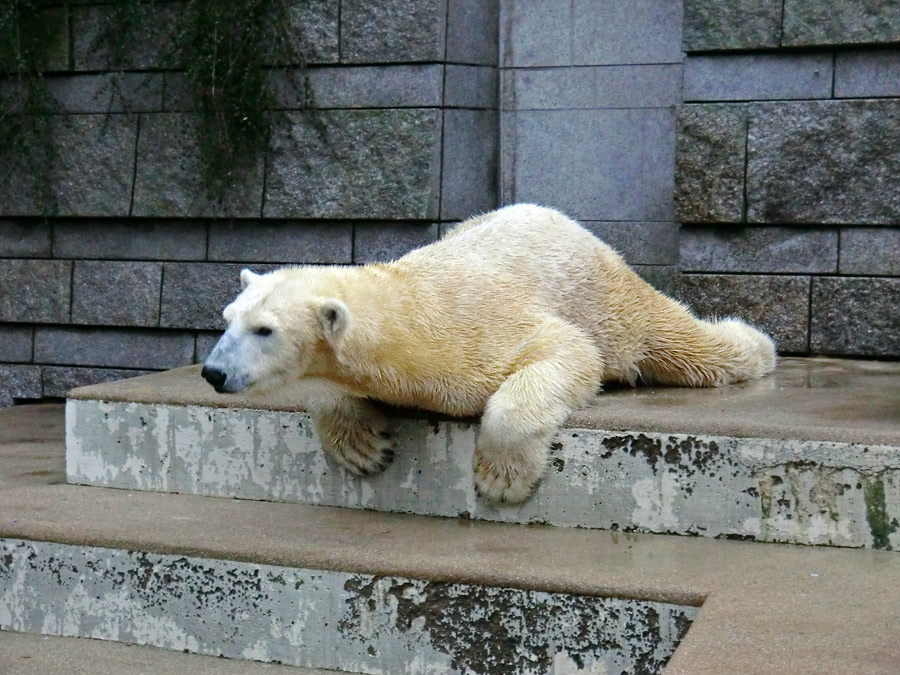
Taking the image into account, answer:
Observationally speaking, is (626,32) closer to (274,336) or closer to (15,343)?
(274,336)

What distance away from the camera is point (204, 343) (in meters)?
5.77

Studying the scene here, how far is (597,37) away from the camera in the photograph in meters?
5.55

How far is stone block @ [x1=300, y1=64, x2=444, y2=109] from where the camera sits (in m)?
5.30

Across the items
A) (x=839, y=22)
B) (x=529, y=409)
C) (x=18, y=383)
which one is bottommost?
(x=18, y=383)

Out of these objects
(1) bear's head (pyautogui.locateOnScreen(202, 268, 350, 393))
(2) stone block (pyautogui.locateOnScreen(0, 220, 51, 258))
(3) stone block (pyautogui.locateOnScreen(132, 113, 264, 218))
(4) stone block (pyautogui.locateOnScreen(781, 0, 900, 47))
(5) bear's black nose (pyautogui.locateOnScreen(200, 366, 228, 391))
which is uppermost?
(4) stone block (pyautogui.locateOnScreen(781, 0, 900, 47))

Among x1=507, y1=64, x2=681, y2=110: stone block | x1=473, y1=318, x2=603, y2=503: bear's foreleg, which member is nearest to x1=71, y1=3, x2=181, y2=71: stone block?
x1=507, y1=64, x2=681, y2=110: stone block

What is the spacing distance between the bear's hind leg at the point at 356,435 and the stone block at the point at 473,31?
234 centimetres

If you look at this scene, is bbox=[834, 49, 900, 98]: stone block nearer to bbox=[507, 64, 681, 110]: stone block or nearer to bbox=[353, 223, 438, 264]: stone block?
bbox=[507, 64, 681, 110]: stone block

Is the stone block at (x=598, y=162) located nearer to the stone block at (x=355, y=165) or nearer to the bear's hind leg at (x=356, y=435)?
the stone block at (x=355, y=165)

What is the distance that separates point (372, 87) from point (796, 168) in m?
1.85

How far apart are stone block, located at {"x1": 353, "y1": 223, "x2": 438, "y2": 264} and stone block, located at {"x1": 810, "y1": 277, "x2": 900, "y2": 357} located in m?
1.67

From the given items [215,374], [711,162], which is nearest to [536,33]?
[711,162]

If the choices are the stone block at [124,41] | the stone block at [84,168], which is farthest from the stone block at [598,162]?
the stone block at [84,168]

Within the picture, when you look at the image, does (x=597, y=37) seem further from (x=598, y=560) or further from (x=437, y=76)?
(x=598, y=560)
